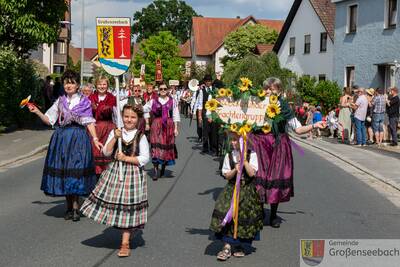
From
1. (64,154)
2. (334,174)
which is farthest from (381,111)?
(64,154)

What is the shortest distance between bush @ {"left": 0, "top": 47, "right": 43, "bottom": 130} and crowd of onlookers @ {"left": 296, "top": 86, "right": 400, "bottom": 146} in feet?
33.1

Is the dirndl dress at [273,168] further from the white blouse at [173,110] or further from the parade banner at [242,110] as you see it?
the white blouse at [173,110]

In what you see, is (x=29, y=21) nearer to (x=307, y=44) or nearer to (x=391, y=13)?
(x=391, y=13)

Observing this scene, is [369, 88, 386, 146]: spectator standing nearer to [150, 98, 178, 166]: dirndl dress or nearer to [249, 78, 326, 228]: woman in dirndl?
[150, 98, 178, 166]: dirndl dress

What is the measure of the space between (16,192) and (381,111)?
12.3 m

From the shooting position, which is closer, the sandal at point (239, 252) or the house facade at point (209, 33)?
the sandal at point (239, 252)

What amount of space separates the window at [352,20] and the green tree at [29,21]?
14388 millimetres

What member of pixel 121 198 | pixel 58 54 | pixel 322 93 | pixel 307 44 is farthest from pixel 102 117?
pixel 58 54

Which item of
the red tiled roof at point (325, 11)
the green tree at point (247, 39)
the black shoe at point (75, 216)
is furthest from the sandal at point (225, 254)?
the green tree at point (247, 39)

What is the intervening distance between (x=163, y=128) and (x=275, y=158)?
458 centimetres

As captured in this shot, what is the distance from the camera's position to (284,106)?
25.0 feet

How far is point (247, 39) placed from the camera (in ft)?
198

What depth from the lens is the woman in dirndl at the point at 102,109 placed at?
349 inches

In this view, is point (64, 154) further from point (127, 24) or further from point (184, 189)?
point (184, 189)
